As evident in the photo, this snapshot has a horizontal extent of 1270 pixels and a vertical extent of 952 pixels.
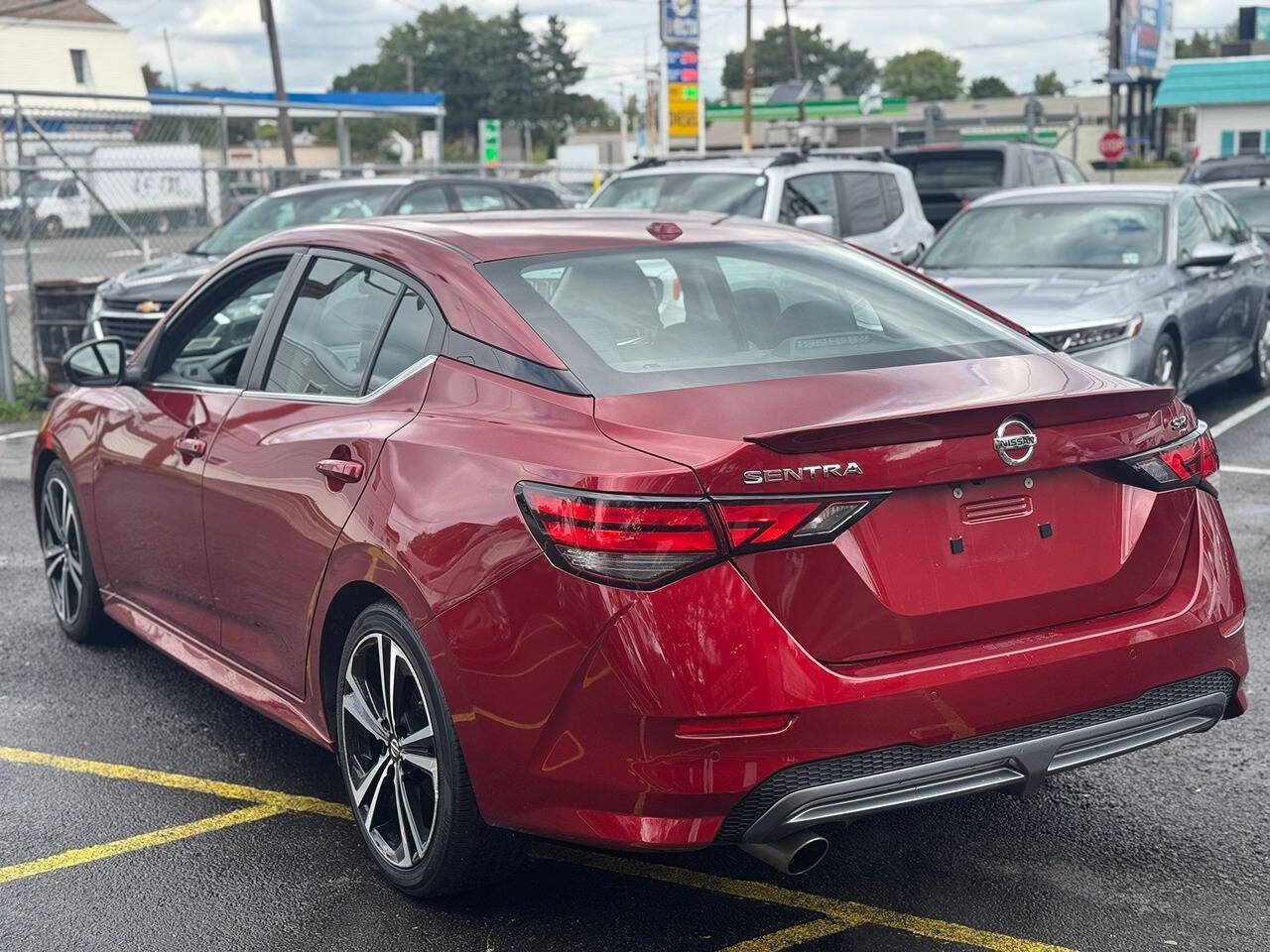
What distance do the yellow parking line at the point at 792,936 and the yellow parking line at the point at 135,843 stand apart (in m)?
1.56

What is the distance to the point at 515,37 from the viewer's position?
12738cm

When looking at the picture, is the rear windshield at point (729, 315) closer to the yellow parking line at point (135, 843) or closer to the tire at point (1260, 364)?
the yellow parking line at point (135, 843)

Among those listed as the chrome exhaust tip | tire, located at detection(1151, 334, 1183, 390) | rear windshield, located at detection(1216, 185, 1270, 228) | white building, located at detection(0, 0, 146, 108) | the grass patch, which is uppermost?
white building, located at detection(0, 0, 146, 108)

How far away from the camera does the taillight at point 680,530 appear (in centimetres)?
311

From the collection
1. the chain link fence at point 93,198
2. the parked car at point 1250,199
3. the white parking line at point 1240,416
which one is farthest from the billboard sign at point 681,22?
the white parking line at point 1240,416

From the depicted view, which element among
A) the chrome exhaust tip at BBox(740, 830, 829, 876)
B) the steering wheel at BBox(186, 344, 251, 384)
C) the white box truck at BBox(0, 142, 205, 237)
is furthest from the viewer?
the white box truck at BBox(0, 142, 205, 237)

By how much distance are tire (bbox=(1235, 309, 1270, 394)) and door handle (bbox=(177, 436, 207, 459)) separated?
963cm

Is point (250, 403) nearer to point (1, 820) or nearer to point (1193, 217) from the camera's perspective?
point (1, 820)

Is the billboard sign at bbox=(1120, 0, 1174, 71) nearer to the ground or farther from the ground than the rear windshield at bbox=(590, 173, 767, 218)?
farther from the ground

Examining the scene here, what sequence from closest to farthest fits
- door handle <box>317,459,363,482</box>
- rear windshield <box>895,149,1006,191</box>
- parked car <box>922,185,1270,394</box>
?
1. door handle <box>317,459,363,482</box>
2. parked car <box>922,185,1270,394</box>
3. rear windshield <box>895,149,1006,191</box>

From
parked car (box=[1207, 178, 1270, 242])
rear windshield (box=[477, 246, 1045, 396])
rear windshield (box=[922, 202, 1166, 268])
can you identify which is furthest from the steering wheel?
parked car (box=[1207, 178, 1270, 242])

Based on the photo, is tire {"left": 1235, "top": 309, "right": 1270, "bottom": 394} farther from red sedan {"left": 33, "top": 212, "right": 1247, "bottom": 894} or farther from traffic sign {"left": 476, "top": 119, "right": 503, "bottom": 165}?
traffic sign {"left": 476, "top": 119, "right": 503, "bottom": 165}

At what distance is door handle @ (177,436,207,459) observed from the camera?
188 inches

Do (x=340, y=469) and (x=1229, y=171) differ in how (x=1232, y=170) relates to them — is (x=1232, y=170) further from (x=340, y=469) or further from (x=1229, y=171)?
(x=340, y=469)
